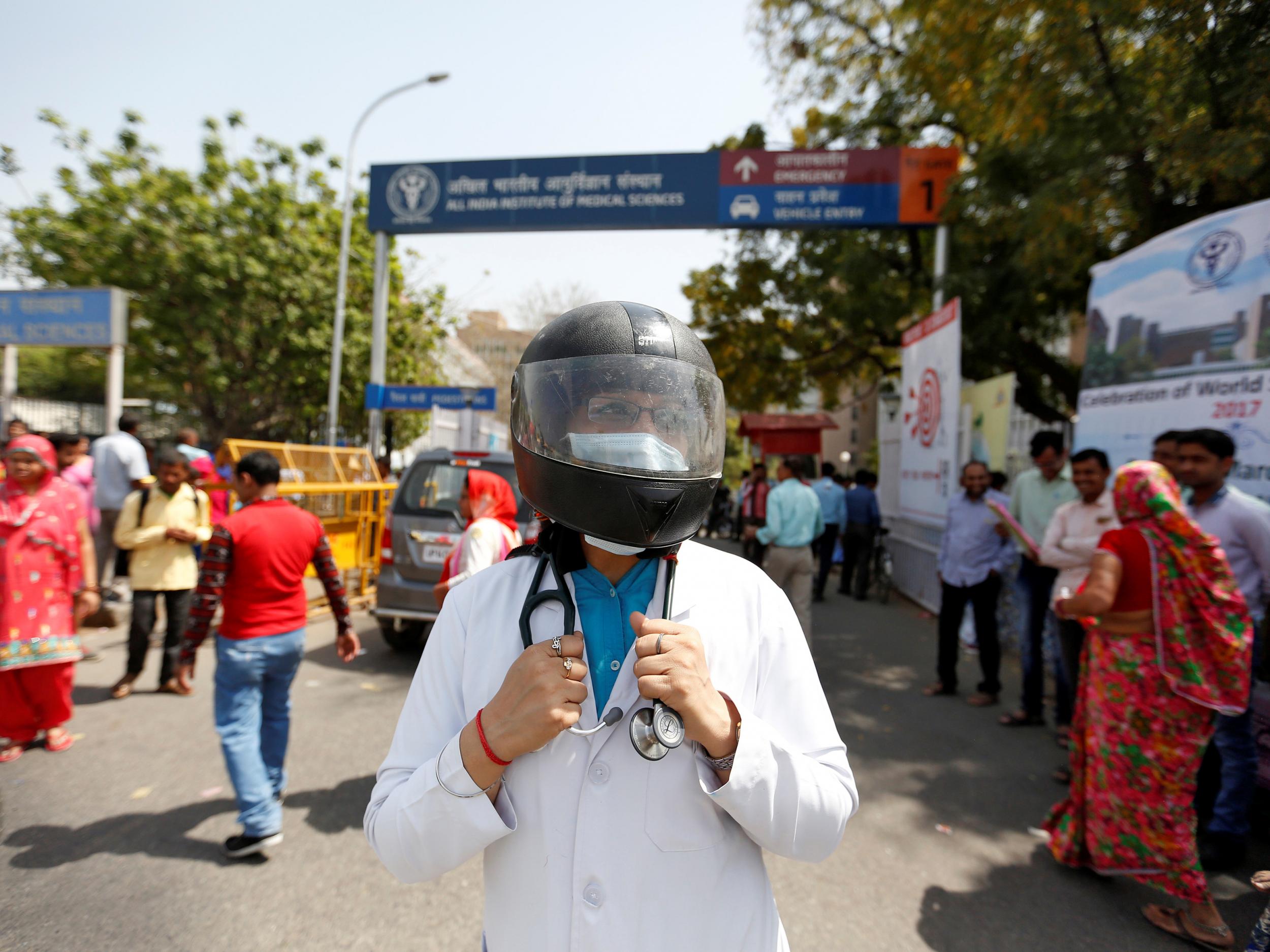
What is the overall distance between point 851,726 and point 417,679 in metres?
4.42

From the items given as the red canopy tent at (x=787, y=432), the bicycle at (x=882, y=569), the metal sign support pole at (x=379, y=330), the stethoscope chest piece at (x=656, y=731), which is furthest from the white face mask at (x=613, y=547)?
the red canopy tent at (x=787, y=432)

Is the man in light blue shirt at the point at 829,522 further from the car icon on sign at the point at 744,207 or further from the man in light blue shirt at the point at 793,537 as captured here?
the car icon on sign at the point at 744,207

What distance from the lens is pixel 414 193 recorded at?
37.9 ft

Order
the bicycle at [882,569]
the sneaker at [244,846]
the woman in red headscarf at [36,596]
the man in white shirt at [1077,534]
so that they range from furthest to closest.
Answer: the bicycle at [882,569], the man in white shirt at [1077,534], the woman in red headscarf at [36,596], the sneaker at [244,846]

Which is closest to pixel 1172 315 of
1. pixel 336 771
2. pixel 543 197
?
pixel 336 771

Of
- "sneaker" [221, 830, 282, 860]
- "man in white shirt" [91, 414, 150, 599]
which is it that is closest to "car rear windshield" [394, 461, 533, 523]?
"man in white shirt" [91, 414, 150, 599]

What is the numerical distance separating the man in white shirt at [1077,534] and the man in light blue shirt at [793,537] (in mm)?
1965

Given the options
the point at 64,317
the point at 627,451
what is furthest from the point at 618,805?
the point at 64,317

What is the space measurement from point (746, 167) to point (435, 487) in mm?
6835

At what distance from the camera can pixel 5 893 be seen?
284cm

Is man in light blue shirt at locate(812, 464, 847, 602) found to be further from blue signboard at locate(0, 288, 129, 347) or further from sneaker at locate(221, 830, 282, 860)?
blue signboard at locate(0, 288, 129, 347)

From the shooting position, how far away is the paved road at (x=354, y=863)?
8.90ft

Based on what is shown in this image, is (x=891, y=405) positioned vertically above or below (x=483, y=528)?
above

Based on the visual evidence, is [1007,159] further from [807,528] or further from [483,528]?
[483,528]
